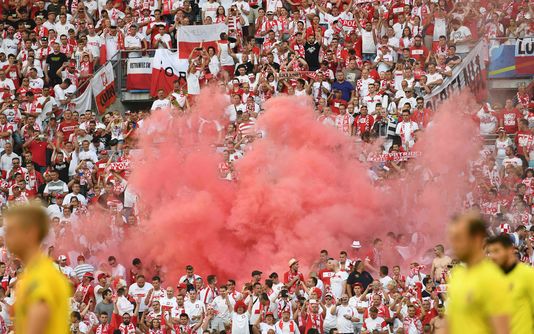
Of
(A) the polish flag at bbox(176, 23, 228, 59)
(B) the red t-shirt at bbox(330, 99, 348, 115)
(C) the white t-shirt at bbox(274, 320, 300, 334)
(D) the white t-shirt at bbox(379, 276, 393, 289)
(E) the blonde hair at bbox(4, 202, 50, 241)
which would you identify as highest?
(E) the blonde hair at bbox(4, 202, 50, 241)

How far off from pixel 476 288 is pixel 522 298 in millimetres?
1301

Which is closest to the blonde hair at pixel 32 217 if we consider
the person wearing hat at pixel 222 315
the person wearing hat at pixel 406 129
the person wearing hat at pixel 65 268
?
the person wearing hat at pixel 222 315

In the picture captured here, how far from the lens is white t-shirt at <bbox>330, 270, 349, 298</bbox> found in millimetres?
16406

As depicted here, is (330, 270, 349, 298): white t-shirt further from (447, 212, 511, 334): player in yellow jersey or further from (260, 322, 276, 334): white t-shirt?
(447, 212, 511, 334): player in yellow jersey

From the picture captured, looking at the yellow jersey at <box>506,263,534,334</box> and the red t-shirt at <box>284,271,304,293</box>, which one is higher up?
the yellow jersey at <box>506,263,534,334</box>

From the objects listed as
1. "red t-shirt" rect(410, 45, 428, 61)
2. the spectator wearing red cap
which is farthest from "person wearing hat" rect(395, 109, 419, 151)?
the spectator wearing red cap

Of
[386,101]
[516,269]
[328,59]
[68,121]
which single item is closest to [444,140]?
[386,101]

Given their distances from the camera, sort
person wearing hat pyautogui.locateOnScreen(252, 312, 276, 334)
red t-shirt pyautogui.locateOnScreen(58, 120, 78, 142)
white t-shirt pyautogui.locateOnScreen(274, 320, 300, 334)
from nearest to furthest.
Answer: white t-shirt pyautogui.locateOnScreen(274, 320, 300, 334), person wearing hat pyautogui.locateOnScreen(252, 312, 276, 334), red t-shirt pyautogui.locateOnScreen(58, 120, 78, 142)

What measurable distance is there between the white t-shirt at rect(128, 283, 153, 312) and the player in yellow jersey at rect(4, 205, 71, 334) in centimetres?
1095

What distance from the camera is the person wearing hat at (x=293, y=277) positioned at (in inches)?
647

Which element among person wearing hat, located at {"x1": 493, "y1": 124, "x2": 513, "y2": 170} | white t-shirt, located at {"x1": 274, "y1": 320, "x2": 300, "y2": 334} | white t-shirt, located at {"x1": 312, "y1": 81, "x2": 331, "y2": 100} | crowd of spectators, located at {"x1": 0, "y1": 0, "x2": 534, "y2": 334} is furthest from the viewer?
white t-shirt, located at {"x1": 312, "y1": 81, "x2": 331, "y2": 100}

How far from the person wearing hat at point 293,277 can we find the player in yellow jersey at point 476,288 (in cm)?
1042

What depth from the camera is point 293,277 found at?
16.6m

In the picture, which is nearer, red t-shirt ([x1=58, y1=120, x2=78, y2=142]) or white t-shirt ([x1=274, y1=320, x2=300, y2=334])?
white t-shirt ([x1=274, y1=320, x2=300, y2=334])
